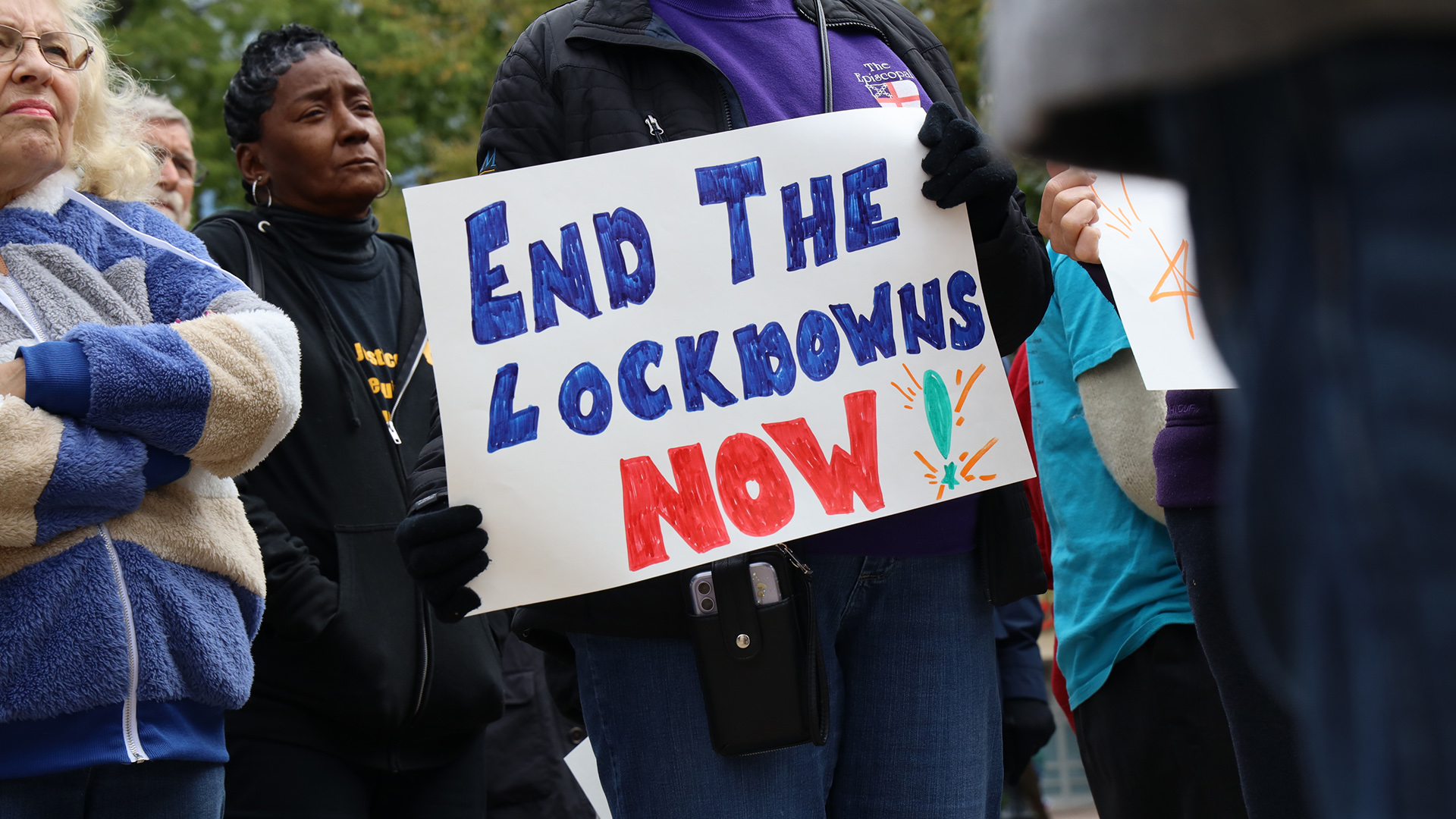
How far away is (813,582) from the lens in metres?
2.15

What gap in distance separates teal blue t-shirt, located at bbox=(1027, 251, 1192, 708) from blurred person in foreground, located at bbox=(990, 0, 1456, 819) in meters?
2.06

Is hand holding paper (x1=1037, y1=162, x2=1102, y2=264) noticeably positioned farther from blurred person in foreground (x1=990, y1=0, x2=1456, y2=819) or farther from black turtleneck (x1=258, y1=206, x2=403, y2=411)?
blurred person in foreground (x1=990, y1=0, x2=1456, y2=819)

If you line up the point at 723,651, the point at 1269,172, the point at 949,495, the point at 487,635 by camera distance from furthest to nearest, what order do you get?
the point at 487,635
the point at 949,495
the point at 723,651
the point at 1269,172

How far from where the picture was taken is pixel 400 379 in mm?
3432

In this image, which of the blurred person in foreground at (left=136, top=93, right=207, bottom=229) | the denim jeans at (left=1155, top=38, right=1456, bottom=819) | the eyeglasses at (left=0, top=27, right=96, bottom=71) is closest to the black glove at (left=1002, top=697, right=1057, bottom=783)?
the eyeglasses at (left=0, top=27, right=96, bottom=71)

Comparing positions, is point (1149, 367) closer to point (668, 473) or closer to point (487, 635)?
point (668, 473)

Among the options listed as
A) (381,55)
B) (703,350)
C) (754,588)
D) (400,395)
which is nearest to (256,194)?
(400,395)

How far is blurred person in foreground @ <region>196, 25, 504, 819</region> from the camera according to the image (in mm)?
3021

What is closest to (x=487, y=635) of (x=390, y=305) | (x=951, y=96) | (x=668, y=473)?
(x=390, y=305)

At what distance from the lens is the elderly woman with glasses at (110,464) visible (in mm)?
2062

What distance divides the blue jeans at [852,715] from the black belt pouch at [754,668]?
0.19 ft

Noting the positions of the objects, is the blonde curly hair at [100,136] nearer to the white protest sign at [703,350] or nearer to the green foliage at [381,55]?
the white protest sign at [703,350]

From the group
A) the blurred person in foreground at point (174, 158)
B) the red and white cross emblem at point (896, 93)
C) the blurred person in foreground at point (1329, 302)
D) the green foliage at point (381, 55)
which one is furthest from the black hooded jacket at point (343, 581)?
→ the green foliage at point (381, 55)

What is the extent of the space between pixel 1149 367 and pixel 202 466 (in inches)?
61.9
